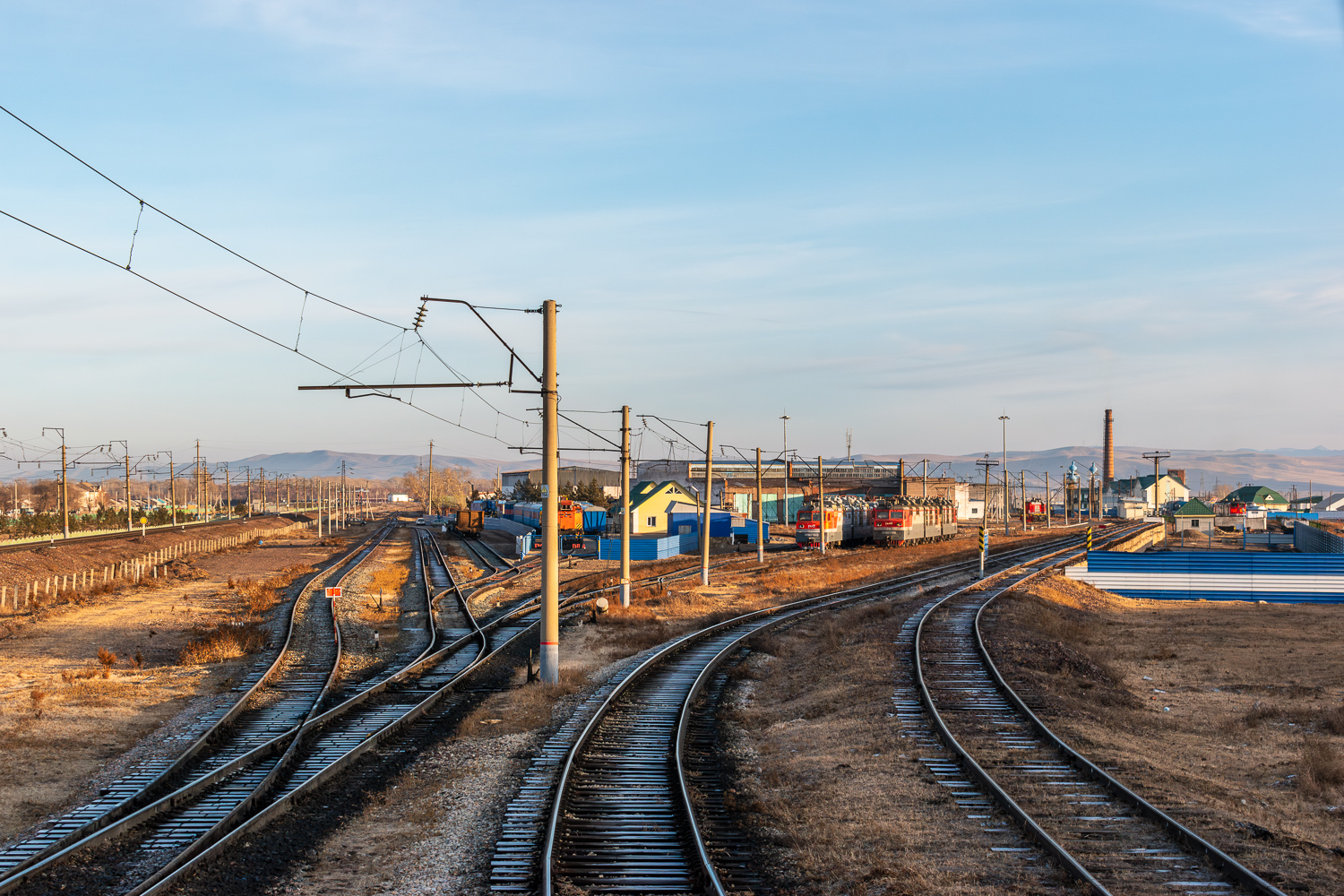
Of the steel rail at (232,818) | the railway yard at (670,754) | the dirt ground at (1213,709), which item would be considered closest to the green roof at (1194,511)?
the dirt ground at (1213,709)

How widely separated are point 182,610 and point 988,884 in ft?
126

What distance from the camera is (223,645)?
1133 inches

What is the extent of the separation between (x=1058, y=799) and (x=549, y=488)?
1304 cm

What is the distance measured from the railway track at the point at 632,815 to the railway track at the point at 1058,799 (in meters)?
3.53

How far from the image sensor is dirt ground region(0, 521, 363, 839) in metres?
15.8

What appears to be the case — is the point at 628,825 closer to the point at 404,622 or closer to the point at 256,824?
the point at 256,824

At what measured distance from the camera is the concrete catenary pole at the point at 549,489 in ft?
74.5

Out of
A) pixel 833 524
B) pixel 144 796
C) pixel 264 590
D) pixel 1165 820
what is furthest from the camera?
pixel 833 524

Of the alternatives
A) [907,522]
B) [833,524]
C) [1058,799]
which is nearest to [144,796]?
[1058,799]

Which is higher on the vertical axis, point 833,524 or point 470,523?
point 833,524

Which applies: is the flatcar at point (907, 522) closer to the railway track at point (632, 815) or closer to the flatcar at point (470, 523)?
the flatcar at point (470, 523)

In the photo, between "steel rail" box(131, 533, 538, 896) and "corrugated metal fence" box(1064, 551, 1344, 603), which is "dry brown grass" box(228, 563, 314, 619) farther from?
"corrugated metal fence" box(1064, 551, 1344, 603)

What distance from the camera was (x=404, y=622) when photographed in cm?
3675

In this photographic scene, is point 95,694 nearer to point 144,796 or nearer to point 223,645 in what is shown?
point 223,645
